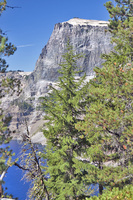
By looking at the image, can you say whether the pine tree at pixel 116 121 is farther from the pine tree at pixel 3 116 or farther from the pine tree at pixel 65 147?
the pine tree at pixel 3 116

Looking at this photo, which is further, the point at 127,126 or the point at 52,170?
the point at 52,170

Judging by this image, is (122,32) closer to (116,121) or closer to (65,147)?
(116,121)

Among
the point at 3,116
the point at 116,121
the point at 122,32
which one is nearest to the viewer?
the point at 3,116

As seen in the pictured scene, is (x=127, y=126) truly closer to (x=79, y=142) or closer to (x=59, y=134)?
(x=79, y=142)

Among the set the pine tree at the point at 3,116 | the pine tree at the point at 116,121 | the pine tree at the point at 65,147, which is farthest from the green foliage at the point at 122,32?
the pine tree at the point at 3,116

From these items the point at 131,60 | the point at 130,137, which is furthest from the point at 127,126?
the point at 131,60

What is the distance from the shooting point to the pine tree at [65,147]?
13.4m

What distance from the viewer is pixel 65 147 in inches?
540

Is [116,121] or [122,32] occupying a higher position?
[122,32]

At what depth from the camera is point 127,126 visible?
10758 millimetres

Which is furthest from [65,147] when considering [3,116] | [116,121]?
[3,116]

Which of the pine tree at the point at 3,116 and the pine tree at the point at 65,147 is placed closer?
the pine tree at the point at 3,116

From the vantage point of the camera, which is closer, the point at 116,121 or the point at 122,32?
the point at 116,121

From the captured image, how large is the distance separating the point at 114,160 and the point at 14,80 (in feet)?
31.8
